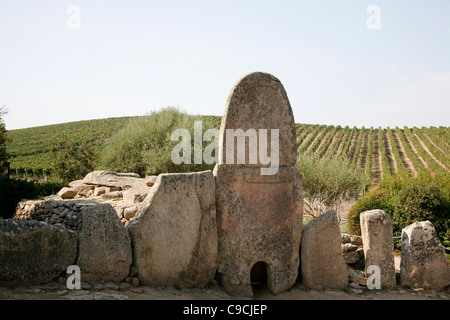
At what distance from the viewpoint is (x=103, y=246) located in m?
6.02

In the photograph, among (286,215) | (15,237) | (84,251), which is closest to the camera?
(15,237)

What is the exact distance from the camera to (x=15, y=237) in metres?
5.30

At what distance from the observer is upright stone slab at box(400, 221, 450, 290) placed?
26.5 ft

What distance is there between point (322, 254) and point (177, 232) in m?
3.05

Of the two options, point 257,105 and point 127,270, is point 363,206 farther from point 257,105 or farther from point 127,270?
point 127,270

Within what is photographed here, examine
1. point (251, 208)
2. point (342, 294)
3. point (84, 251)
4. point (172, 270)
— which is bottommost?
point (342, 294)

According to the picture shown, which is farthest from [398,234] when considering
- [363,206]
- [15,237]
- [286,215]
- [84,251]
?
[15,237]

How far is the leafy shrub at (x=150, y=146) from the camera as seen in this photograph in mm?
24453

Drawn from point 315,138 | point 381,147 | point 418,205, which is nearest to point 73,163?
point 418,205

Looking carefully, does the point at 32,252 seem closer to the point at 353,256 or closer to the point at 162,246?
the point at 162,246

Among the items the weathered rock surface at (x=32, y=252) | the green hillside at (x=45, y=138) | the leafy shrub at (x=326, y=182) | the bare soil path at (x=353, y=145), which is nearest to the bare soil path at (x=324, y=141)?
the bare soil path at (x=353, y=145)

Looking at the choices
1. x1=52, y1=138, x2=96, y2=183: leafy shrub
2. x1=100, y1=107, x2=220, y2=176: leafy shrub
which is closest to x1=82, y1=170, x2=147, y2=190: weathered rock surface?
x1=100, y1=107, x2=220, y2=176: leafy shrub

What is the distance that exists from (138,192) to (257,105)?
16.4ft

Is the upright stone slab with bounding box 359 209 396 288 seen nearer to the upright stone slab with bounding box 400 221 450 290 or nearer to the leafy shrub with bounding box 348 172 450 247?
the upright stone slab with bounding box 400 221 450 290
